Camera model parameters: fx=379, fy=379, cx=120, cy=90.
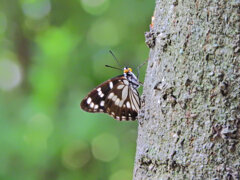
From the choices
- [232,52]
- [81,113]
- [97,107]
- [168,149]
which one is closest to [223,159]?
[168,149]

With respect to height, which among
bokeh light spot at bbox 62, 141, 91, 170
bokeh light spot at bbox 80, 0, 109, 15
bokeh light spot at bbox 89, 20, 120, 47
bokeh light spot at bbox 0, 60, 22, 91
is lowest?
bokeh light spot at bbox 62, 141, 91, 170

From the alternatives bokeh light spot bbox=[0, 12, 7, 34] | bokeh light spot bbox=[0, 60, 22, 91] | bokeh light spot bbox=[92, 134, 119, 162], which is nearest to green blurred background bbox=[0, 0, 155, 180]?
bokeh light spot bbox=[92, 134, 119, 162]

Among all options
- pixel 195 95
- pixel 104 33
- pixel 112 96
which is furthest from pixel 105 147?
pixel 195 95

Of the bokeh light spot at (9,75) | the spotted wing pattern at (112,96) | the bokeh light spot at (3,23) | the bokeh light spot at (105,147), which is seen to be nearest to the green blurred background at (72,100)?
the bokeh light spot at (105,147)

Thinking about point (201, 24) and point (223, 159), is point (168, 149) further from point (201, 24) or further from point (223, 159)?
point (201, 24)

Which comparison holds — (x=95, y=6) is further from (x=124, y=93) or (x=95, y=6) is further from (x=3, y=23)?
(x=124, y=93)

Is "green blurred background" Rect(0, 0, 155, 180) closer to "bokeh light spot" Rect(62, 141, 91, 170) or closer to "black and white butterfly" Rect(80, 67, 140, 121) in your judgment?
"bokeh light spot" Rect(62, 141, 91, 170)
